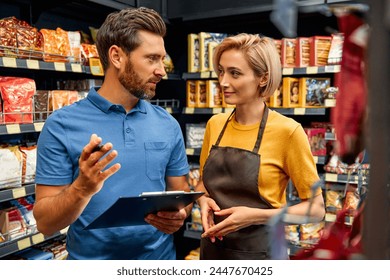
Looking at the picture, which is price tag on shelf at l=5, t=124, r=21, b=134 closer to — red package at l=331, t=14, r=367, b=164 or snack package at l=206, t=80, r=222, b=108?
snack package at l=206, t=80, r=222, b=108

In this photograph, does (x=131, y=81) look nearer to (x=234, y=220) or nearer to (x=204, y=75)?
(x=234, y=220)

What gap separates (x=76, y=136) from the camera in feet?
4.30

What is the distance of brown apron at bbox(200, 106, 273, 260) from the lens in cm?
146

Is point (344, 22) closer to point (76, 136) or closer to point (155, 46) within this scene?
point (76, 136)

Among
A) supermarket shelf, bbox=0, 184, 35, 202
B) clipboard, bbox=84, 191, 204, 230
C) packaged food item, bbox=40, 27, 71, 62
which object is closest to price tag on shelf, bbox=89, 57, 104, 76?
packaged food item, bbox=40, 27, 71, 62

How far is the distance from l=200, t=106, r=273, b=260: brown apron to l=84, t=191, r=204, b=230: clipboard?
13.4 inches

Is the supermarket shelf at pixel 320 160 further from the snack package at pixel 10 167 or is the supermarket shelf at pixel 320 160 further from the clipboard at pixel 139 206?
the snack package at pixel 10 167

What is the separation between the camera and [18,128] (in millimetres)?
2127

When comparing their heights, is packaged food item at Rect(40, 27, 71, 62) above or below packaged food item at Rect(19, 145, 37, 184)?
above

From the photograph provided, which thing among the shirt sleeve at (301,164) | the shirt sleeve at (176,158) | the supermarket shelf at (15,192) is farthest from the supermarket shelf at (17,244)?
the shirt sleeve at (301,164)

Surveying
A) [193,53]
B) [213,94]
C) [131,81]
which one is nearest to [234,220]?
[131,81]

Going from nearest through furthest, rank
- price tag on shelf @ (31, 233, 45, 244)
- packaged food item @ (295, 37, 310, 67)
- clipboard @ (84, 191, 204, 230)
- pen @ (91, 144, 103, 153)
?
pen @ (91, 144, 103, 153) → clipboard @ (84, 191, 204, 230) → price tag on shelf @ (31, 233, 45, 244) → packaged food item @ (295, 37, 310, 67)
